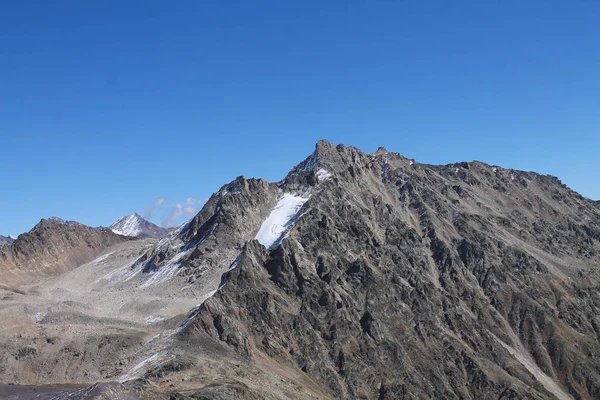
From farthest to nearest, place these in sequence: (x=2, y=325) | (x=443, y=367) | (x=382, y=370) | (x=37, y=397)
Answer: (x=443, y=367)
(x=382, y=370)
(x=2, y=325)
(x=37, y=397)

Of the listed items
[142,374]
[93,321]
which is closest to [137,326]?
[93,321]

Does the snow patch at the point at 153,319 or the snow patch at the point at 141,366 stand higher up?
the snow patch at the point at 153,319

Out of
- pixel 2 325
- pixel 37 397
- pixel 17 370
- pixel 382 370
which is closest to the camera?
pixel 37 397

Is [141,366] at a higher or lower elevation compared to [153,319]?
lower

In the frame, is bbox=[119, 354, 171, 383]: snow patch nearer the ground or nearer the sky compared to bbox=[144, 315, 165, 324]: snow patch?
nearer the ground

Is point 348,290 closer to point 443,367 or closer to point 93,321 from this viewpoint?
point 443,367

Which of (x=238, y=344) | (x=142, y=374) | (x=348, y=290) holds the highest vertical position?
(x=348, y=290)

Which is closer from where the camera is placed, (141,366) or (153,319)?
(141,366)

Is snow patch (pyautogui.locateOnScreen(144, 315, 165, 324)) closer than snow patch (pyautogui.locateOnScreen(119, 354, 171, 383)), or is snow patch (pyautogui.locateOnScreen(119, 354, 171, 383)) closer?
snow patch (pyautogui.locateOnScreen(119, 354, 171, 383))

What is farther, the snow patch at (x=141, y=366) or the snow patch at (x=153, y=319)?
the snow patch at (x=153, y=319)

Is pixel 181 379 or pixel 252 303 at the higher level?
pixel 252 303

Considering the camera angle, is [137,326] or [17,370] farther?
[137,326]
